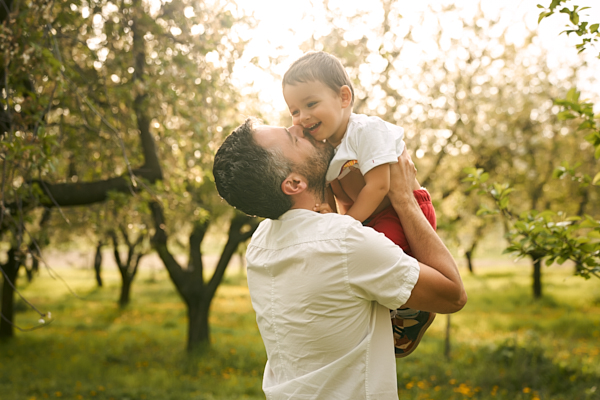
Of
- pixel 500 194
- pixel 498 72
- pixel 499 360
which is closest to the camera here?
pixel 500 194

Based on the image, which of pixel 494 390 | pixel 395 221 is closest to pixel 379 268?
pixel 395 221

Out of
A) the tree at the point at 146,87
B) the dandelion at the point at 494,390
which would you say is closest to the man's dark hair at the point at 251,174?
the tree at the point at 146,87

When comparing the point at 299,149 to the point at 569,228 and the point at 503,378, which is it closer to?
the point at 569,228

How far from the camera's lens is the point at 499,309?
53.8 feet

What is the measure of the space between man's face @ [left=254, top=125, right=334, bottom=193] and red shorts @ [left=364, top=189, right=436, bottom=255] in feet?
0.82

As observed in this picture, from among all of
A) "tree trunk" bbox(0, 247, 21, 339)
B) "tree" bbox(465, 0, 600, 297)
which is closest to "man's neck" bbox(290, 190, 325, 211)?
"tree" bbox(465, 0, 600, 297)

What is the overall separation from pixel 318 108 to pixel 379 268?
83cm

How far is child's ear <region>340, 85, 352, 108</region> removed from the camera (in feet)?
6.72

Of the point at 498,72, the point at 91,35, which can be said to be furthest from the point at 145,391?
the point at 498,72

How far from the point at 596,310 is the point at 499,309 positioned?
287 centimetres

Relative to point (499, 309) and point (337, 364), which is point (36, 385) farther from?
point (499, 309)

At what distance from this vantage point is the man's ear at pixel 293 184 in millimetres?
1572

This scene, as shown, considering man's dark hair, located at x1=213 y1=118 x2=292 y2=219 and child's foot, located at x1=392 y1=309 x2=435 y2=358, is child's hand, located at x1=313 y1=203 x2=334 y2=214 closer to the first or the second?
man's dark hair, located at x1=213 y1=118 x2=292 y2=219

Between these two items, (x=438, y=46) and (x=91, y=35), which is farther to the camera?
(x=438, y=46)
